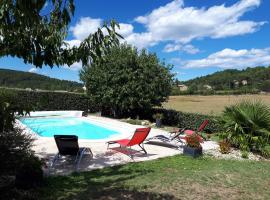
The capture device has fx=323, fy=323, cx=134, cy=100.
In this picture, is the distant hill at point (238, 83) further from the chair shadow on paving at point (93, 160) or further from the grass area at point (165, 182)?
the grass area at point (165, 182)

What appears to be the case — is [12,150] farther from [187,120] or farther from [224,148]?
[187,120]

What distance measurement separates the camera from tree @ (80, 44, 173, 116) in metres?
22.4

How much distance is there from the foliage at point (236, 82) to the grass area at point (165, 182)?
67.2 meters

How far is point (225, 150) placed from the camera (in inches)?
460

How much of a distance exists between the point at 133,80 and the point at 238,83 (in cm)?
7163

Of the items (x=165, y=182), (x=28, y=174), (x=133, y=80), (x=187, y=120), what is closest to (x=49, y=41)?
(x=28, y=174)

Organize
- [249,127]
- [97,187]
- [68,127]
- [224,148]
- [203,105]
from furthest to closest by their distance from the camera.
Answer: [203,105], [68,127], [249,127], [224,148], [97,187]

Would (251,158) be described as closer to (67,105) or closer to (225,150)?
(225,150)

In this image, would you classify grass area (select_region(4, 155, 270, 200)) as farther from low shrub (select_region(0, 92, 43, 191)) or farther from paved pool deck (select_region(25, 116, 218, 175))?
paved pool deck (select_region(25, 116, 218, 175))

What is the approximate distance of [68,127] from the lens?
2147 cm

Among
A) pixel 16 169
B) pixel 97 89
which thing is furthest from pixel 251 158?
pixel 97 89

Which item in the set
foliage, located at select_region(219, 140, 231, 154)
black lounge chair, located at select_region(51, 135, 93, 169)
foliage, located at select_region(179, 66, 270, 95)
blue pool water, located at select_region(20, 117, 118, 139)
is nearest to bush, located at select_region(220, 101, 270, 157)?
foliage, located at select_region(219, 140, 231, 154)

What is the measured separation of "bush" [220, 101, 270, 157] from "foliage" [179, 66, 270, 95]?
63.1 meters

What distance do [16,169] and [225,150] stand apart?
7.58m
